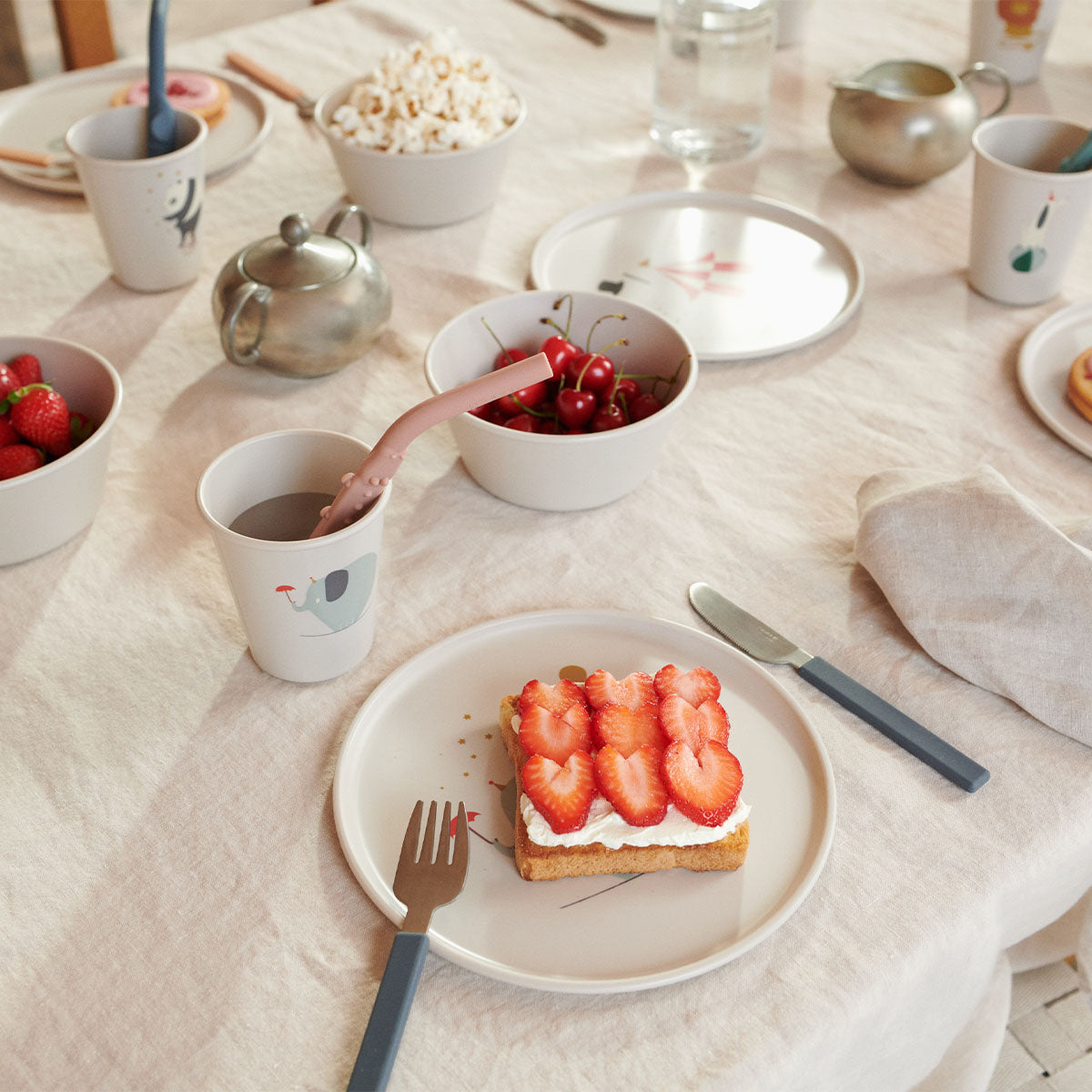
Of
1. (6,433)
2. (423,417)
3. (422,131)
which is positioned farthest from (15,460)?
(422,131)

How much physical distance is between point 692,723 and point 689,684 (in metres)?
0.03

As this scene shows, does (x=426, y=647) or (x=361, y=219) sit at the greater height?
(x=361, y=219)

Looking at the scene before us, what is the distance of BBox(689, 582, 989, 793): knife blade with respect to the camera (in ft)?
2.16

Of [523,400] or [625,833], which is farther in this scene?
[523,400]

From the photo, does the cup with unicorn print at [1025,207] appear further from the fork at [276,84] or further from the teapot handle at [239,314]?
the fork at [276,84]

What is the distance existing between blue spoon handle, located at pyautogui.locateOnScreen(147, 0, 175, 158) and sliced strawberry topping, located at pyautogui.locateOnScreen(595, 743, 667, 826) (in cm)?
76

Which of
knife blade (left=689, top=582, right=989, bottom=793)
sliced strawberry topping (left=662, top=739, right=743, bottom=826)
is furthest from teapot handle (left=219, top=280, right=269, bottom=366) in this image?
sliced strawberry topping (left=662, top=739, right=743, bottom=826)

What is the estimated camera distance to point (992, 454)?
2.95ft

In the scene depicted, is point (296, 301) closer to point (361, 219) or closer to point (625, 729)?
point (361, 219)

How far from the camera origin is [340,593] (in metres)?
0.68

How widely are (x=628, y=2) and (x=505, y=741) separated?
4.18 ft

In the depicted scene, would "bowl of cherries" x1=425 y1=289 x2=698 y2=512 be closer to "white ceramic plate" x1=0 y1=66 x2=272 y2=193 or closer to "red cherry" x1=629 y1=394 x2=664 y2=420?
"red cherry" x1=629 y1=394 x2=664 y2=420

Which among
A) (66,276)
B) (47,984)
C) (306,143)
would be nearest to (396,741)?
(47,984)

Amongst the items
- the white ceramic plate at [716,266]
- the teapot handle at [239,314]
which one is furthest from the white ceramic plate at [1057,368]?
the teapot handle at [239,314]
